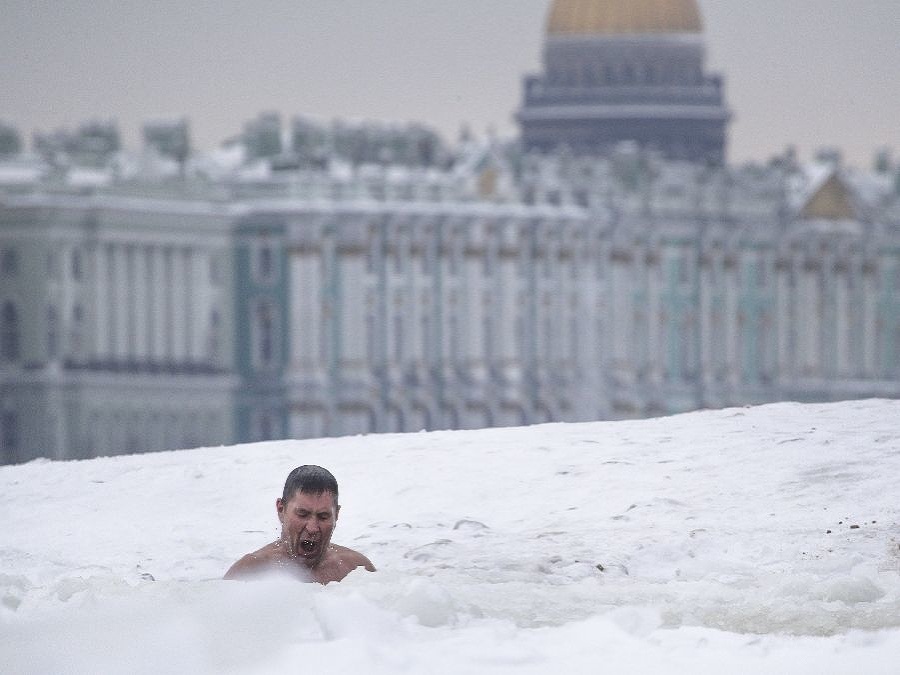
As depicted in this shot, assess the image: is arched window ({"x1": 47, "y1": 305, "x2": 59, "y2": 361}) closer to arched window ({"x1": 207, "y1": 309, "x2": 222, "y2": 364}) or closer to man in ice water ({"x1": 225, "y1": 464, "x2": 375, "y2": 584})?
arched window ({"x1": 207, "y1": 309, "x2": 222, "y2": 364})

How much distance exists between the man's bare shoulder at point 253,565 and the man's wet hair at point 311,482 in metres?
0.32

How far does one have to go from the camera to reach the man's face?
18812 mm

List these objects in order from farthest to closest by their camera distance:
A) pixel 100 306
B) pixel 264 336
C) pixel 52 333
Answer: pixel 264 336, pixel 100 306, pixel 52 333

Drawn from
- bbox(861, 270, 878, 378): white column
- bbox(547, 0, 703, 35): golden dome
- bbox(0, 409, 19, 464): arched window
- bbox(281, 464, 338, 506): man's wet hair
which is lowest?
bbox(861, 270, 878, 378): white column

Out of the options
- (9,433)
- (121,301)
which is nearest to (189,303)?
(121,301)

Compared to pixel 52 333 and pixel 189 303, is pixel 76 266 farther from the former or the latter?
pixel 189 303

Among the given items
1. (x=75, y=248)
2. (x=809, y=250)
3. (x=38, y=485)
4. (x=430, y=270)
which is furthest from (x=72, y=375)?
(x=38, y=485)

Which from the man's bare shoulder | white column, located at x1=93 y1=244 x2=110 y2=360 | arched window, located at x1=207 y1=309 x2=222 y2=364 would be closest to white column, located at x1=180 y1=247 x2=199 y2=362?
arched window, located at x1=207 y1=309 x2=222 y2=364

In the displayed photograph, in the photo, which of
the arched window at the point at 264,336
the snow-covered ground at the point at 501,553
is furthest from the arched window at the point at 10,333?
the snow-covered ground at the point at 501,553

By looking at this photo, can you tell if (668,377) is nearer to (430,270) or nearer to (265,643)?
(430,270)

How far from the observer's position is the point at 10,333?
347ft

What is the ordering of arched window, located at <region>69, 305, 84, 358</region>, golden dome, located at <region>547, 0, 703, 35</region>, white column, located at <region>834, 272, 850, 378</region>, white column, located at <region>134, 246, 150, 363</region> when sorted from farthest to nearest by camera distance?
golden dome, located at <region>547, 0, 703, 35</region>
white column, located at <region>834, 272, 850, 378</region>
white column, located at <region>134, 246, 150, 363</region>
arched window, located at <region>69, 305, 84, 358</region>

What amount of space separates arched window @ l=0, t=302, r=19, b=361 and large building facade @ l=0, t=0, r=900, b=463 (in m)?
0.10

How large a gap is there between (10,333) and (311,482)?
87.5m
